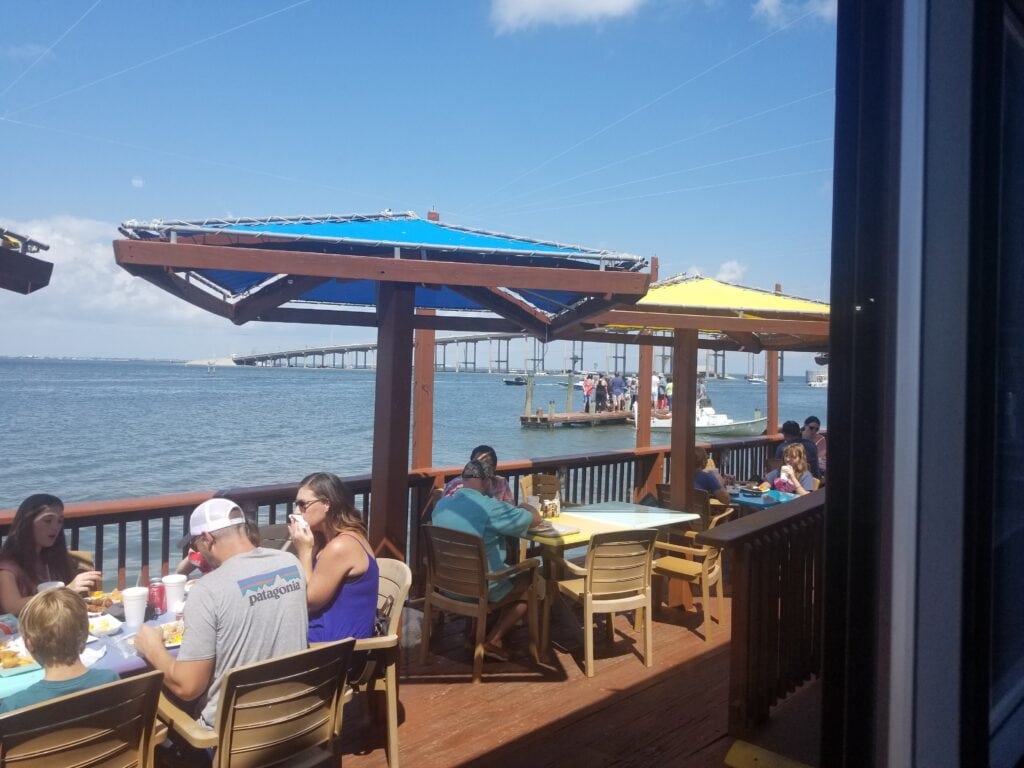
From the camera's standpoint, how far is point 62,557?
3340 mm

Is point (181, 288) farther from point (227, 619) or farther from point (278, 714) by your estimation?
point (278, 714)

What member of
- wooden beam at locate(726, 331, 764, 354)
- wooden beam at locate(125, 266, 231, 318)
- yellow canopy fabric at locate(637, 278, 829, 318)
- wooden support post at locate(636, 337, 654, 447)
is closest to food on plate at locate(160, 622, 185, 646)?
wooden beam at locate(125, 266, 231, 318)

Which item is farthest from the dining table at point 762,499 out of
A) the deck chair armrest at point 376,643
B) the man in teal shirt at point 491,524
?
the deck chair armrest at point 376,643

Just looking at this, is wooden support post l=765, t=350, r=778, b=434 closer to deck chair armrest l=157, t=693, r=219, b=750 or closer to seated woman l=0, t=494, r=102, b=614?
seated woman l=0, t=494, r=102, b=614

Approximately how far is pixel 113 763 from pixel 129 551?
32.1ft

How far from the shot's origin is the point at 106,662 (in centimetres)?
250

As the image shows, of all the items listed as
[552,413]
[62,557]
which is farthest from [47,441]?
[62,557]

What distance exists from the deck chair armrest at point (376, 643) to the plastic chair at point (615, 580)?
1.34 m

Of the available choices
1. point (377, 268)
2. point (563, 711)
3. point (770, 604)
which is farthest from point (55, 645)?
point (770, 604)

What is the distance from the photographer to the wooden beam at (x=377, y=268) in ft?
8.51

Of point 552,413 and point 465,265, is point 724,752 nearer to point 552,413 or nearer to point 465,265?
point 465,265

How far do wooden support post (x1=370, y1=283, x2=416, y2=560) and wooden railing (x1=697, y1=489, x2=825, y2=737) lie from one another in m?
1.72

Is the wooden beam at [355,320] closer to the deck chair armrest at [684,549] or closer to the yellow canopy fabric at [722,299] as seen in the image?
the yellow canopy fabric at [722,299]

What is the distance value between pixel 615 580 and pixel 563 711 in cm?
79
